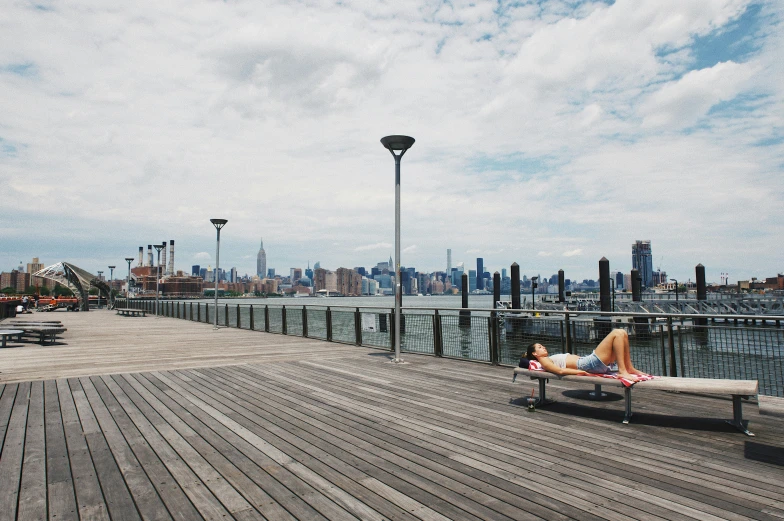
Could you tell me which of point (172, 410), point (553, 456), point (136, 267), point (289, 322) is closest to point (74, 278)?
point (289, 322)

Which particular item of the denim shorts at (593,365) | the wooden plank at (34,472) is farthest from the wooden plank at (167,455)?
the denim shorts at (593,365)

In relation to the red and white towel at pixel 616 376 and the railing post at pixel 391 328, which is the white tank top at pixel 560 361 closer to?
the red and white towel at pixel 616 376

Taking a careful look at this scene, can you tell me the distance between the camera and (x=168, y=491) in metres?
3.26

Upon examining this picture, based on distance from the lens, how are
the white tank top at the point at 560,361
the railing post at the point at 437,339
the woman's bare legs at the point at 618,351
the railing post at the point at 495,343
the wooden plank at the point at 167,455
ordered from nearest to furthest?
the wooden plank at the point at 167,455
the woman's bare legs at the point at 618,351
the white tank top at the point at 560,361
the railing post at the point at 495,343
the railing post at the point at 437,339

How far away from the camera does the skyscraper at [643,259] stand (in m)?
130

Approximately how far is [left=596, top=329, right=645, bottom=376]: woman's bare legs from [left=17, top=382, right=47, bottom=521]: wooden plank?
4806 mm

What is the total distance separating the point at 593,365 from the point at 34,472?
4986 mm

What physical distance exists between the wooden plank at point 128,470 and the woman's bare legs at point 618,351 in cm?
418

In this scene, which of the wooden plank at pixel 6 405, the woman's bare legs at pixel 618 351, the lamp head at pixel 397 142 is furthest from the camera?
the lamp head at pixel 397 142

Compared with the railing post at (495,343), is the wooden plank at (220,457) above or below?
below

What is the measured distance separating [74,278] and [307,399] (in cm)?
5458

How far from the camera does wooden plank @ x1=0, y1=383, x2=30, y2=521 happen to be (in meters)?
3.06

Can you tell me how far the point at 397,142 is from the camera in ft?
30.7

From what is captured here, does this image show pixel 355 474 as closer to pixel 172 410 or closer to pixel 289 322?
pixel 172 410
